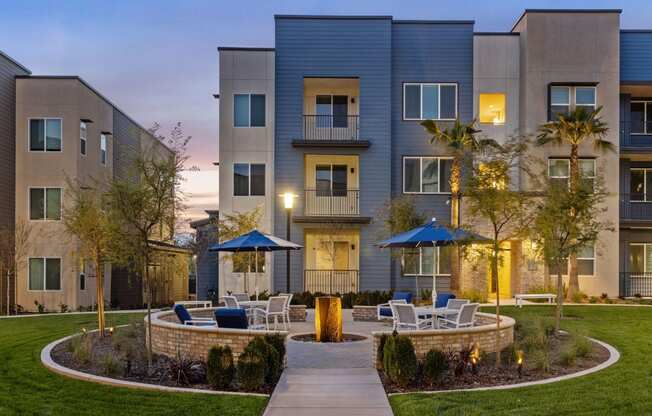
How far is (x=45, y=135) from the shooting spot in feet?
92.7

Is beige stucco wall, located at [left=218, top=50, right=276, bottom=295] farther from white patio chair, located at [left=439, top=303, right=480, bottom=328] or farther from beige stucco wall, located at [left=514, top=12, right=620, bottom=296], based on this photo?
white patio chair, located at [left=439, top=303, right=480, bottom=328]

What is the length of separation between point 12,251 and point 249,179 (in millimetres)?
9685

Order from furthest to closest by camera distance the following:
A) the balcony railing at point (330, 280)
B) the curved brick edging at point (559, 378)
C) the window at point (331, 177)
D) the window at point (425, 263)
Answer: the window at point (331, 177) → the balcony railing at point (330, 280) → the window at point (425, 263) → the curved brick edging at point (559, 378)

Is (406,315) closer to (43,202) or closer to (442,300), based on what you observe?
(442,300)

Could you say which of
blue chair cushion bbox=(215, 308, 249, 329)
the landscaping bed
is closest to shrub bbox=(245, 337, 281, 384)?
the landscaping bed

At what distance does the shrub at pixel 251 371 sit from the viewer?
9984 mm

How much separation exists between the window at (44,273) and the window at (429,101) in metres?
15.9

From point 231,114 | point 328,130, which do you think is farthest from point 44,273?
point 328,130

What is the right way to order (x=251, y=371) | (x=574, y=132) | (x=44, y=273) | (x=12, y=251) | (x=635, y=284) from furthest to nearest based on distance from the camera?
(x=635, y=284) → (x=44, y=273) → (x=574, y=132) → (x=12, y=251) → (x=251, y=371)

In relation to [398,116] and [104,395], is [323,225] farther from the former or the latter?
[104,395]

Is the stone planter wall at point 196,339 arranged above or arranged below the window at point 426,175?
below

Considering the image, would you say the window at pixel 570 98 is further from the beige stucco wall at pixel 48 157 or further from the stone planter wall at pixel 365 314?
the beige stucco wall at pixel 48 157

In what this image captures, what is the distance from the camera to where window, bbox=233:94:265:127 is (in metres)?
29.3

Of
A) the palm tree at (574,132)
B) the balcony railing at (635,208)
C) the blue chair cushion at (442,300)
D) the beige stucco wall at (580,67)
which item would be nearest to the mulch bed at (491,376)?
the blue chair cushion at (442,300)
